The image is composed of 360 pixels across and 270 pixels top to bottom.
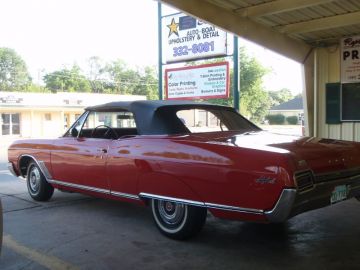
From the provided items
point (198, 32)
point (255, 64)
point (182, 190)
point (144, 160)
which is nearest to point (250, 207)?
point (182, 190)

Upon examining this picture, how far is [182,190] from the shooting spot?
4664 mm

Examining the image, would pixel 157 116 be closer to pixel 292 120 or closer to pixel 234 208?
pixel 234 208

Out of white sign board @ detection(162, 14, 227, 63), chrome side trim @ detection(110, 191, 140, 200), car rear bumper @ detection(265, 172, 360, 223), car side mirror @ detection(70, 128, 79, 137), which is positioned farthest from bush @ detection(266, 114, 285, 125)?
car rear bumper @ detection(265, 172, 360, 223)

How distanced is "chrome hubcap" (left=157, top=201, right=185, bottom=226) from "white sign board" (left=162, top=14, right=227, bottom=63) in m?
6.95

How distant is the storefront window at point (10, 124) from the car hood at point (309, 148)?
32.3 metres

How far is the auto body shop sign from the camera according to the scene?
1190cm

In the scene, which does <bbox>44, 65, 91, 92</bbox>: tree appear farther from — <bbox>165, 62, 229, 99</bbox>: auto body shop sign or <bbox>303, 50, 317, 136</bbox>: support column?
<bbox>303, 50, 317, 136</bbox>: support column

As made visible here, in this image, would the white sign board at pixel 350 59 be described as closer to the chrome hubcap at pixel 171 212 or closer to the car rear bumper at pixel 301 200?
the car rear bumper at pixel 301 200

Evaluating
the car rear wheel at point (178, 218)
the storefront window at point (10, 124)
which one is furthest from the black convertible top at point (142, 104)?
the storefront window at point (10, 124)

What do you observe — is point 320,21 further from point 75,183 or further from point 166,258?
point 166,258

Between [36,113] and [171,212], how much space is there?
33.3 meters

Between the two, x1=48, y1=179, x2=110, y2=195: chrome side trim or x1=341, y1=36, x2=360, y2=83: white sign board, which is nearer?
x1=48, y1=179, x2=110, y2=195: chrome side trim

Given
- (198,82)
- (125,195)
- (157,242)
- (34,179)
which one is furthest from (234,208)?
(198,82)

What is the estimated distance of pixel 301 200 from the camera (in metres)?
4.07
